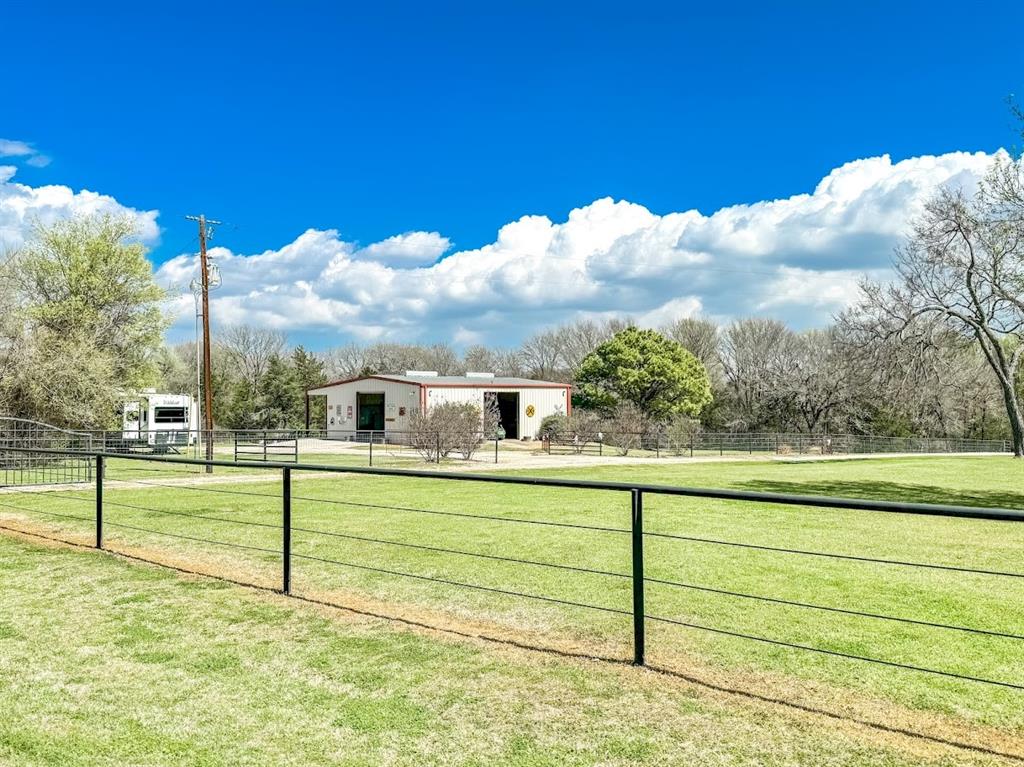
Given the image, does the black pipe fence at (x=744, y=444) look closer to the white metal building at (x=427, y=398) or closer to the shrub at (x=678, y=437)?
the shrub at (x=678, y=437)

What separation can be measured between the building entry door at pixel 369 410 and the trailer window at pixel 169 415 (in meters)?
12.1

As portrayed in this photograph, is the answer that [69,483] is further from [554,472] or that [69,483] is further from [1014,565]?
[1014,565]

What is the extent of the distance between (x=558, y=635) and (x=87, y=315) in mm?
31042

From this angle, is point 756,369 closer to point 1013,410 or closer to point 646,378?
point 646,378

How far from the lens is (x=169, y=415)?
3588 cm

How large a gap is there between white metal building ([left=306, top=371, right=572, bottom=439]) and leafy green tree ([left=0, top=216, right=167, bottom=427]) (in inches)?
534

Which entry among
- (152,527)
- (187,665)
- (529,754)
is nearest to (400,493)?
(152,527)

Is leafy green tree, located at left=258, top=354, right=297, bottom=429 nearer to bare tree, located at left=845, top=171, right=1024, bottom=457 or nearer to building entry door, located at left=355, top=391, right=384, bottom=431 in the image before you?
building entry door, located at left=355, top=391, right=384, bottom=431

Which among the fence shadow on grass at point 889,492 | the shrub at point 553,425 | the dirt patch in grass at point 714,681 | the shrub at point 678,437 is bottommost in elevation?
the fence shadow on grass at point 889,492

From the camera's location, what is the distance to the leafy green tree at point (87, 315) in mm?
26453

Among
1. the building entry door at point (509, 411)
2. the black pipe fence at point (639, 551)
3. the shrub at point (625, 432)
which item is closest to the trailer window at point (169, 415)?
the building entry door at point (509, 411)

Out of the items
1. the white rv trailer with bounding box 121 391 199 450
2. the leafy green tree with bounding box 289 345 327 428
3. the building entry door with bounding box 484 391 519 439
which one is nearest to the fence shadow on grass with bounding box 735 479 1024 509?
the white rv trailer with bounding box 121 391 199 450

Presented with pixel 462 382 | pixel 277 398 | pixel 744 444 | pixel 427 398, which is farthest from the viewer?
pixel 277 398

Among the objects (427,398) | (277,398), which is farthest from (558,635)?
(277,398)
